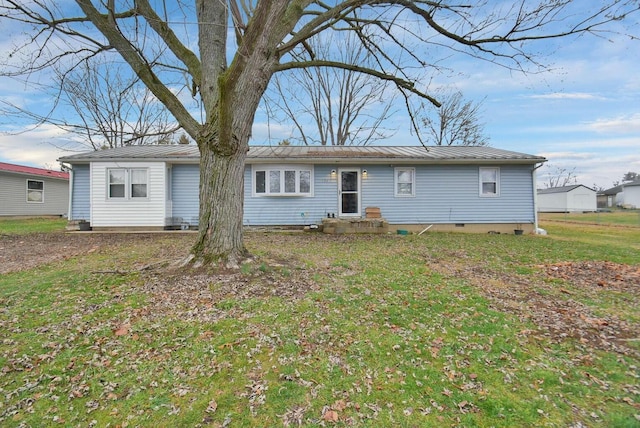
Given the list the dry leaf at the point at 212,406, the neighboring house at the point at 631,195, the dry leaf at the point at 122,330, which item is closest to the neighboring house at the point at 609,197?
the neighboring house at the point at 631,195

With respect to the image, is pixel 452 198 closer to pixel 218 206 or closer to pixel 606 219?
pixel 218 206

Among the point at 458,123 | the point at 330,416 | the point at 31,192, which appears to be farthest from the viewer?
the point at 458,123

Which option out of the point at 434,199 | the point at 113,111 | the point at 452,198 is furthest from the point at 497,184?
the point at 113,111

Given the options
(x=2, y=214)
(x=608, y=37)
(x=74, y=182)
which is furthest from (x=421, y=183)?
(x=2, y=214)

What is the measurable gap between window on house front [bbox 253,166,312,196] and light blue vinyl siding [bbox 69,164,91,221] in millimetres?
6963

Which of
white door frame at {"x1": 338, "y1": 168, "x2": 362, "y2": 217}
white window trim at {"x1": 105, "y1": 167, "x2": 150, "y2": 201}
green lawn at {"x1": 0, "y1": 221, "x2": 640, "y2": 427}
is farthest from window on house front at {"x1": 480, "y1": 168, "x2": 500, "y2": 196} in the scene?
white window trim at {"x1": 105, "y1": 167, "x2": 150, "y2": 201}

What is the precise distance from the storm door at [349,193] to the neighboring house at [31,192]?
800 inches

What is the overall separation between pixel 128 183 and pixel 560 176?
219 ft

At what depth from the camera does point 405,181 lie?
12.9 m

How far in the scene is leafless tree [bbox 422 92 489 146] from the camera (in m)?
25.3

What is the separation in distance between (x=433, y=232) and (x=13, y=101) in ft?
42.4

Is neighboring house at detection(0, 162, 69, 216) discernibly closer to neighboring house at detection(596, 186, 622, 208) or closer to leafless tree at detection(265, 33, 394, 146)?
leafless tree at detection(265, 33, 394, 146)

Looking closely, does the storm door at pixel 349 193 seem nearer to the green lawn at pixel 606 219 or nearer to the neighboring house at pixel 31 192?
the green lawn at pixel 606 219

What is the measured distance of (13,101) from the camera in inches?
221
